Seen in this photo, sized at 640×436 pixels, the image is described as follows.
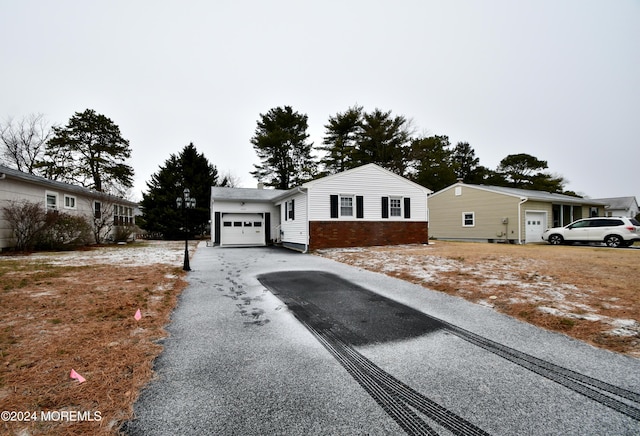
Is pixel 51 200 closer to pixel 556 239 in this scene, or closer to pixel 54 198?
pixel 54 198

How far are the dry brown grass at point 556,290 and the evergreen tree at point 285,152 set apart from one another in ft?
81.9

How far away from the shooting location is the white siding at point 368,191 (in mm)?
13812

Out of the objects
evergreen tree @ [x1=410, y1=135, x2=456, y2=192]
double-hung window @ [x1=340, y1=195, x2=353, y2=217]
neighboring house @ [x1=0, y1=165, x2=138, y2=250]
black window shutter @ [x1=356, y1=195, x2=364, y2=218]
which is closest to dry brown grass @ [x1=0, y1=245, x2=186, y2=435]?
neighboring house @ [x1=0, y1=165, x2=138, y2=250]

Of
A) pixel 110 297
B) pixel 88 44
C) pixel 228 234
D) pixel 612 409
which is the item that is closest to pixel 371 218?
pixel 228 234

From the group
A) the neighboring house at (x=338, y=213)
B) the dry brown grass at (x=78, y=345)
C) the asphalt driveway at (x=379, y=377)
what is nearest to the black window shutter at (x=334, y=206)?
the neighboring house at (x=338, y=213)

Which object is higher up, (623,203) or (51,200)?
(623,203)

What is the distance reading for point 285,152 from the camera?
3200cm

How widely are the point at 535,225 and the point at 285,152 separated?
24.9 meters

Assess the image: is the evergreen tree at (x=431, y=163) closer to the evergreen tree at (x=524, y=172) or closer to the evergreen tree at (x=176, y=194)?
the evergreen tree at (x=524, y=172)

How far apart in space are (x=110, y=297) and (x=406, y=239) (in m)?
14.3

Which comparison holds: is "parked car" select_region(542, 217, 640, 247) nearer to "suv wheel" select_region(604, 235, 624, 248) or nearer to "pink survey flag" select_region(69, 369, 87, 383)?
"suv wheel" select_region(604, 235, 624, 248)

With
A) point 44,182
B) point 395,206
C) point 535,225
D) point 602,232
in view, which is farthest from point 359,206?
point 44,182

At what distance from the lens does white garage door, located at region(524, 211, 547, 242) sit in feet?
58.2

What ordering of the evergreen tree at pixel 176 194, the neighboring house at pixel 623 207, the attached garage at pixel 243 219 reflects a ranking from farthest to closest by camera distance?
1. the neighboring house at pixel 623 207
2. the evergreen tree at pixel 176 194
3. the attached garage at pixel 243 219
